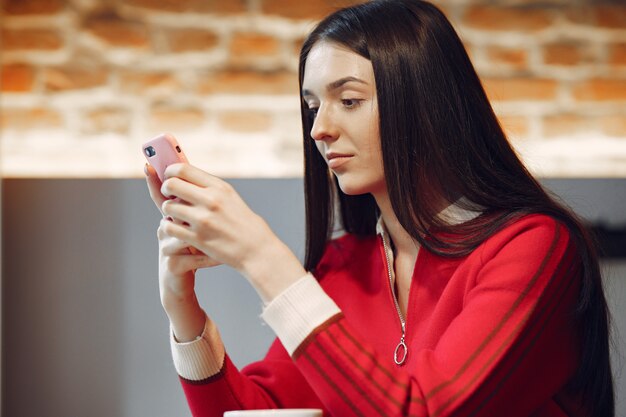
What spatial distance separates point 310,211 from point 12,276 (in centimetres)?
73

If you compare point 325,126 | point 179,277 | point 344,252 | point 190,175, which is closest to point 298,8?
point 344,252

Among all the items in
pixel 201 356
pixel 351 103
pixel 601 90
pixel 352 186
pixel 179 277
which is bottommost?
pixel 201 356

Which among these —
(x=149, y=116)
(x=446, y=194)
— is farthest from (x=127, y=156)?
(x=446, y=194)

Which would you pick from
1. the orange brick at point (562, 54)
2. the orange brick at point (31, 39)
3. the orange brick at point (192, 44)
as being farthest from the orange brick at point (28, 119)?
the orange brick at point (562, 54)

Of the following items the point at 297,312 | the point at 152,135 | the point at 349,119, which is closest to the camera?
the point at 297,312

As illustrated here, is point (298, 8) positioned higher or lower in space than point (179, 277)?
higher

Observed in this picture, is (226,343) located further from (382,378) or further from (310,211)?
(382,378)

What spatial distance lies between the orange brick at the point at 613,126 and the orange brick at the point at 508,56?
0.70ft

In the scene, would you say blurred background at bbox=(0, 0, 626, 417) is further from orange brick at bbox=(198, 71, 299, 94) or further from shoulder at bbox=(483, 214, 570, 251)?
shoulder at bbox=(483, 214, 570, 251)

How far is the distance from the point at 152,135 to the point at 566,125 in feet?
2.94

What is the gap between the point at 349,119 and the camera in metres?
1.16

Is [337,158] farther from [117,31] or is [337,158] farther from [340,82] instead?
[117,31]

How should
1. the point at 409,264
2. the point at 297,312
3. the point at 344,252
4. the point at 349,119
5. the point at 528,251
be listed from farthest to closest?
the point at 344,252
the point at 409,264
the point at 349,119
the point at 528,251
the point at 297,312

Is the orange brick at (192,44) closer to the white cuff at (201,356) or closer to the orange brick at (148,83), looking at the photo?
the orange brick at (148,83)
